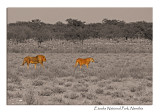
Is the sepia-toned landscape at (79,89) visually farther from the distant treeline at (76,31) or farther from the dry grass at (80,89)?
the distant treeline at (76,31)

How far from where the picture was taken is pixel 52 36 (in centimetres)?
4575

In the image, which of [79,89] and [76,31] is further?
[76,31]

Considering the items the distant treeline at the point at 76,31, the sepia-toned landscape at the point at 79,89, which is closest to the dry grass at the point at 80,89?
the sepia-toned landscape at the point at 79,89

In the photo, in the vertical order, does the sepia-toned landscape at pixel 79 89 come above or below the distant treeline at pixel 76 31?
below

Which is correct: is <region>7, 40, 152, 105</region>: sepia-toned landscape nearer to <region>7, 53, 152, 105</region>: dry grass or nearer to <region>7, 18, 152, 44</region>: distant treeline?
<region>7, 53, 152, 105</region>: dry grass

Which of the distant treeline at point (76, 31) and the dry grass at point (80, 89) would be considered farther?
the distant treeline at point (76, 31)

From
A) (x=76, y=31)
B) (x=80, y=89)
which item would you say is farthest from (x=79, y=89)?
(x=76, y=31)

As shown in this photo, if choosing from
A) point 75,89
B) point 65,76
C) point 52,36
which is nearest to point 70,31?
point 52,36

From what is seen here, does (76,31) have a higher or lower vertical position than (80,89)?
higher

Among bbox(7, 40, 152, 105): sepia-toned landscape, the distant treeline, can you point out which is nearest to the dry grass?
bbox(7, 40, 152, 105): sepia-toned landscape

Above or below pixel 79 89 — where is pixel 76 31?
above

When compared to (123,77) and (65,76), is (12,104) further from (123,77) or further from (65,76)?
(123,77)

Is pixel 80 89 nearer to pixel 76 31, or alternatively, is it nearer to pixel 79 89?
pixel 79 89
